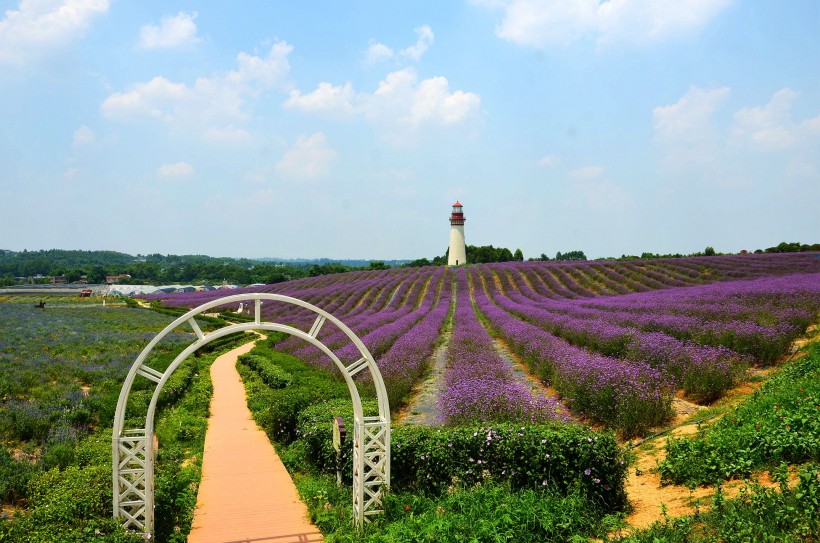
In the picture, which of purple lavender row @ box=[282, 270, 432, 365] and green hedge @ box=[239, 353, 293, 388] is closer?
green hedge @ box=[239, 353, 293, 388]

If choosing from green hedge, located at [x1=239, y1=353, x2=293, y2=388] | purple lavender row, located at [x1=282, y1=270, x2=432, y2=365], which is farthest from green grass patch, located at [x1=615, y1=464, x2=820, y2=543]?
purple lavender row, located at [x1=282, y1=270, x2=432, y2=365]

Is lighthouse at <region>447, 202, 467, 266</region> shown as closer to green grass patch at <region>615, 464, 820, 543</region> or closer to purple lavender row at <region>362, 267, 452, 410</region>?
purple lavender row at <region>362, 267, 452, 410</region>

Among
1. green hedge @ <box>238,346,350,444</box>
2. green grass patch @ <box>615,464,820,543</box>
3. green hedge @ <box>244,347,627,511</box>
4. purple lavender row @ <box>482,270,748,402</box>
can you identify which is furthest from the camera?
green hedge @ <box>238,346,350,444</box>

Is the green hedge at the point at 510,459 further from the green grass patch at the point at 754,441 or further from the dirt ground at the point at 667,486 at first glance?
the green grass patch at the point at 754,441

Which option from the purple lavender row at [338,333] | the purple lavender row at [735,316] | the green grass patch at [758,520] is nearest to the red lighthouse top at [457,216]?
the purple lavender row at [338,333]

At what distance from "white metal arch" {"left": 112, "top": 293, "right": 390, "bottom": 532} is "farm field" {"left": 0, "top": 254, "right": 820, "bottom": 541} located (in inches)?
12.1

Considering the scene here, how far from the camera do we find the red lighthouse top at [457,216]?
6384cm

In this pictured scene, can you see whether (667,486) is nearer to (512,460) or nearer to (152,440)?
(512,460)

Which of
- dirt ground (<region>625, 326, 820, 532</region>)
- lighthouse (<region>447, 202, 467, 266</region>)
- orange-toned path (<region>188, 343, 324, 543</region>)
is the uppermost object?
lighthouse (<region>447, 202, 467, 266</region>)

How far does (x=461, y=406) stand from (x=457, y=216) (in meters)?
55.5

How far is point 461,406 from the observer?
9.52 meters

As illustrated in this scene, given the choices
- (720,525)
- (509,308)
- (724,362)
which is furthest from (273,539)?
(509,308)

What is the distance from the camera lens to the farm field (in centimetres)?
688

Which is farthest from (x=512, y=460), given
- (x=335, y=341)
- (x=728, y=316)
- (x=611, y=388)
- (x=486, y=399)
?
(x=335, y=341)
